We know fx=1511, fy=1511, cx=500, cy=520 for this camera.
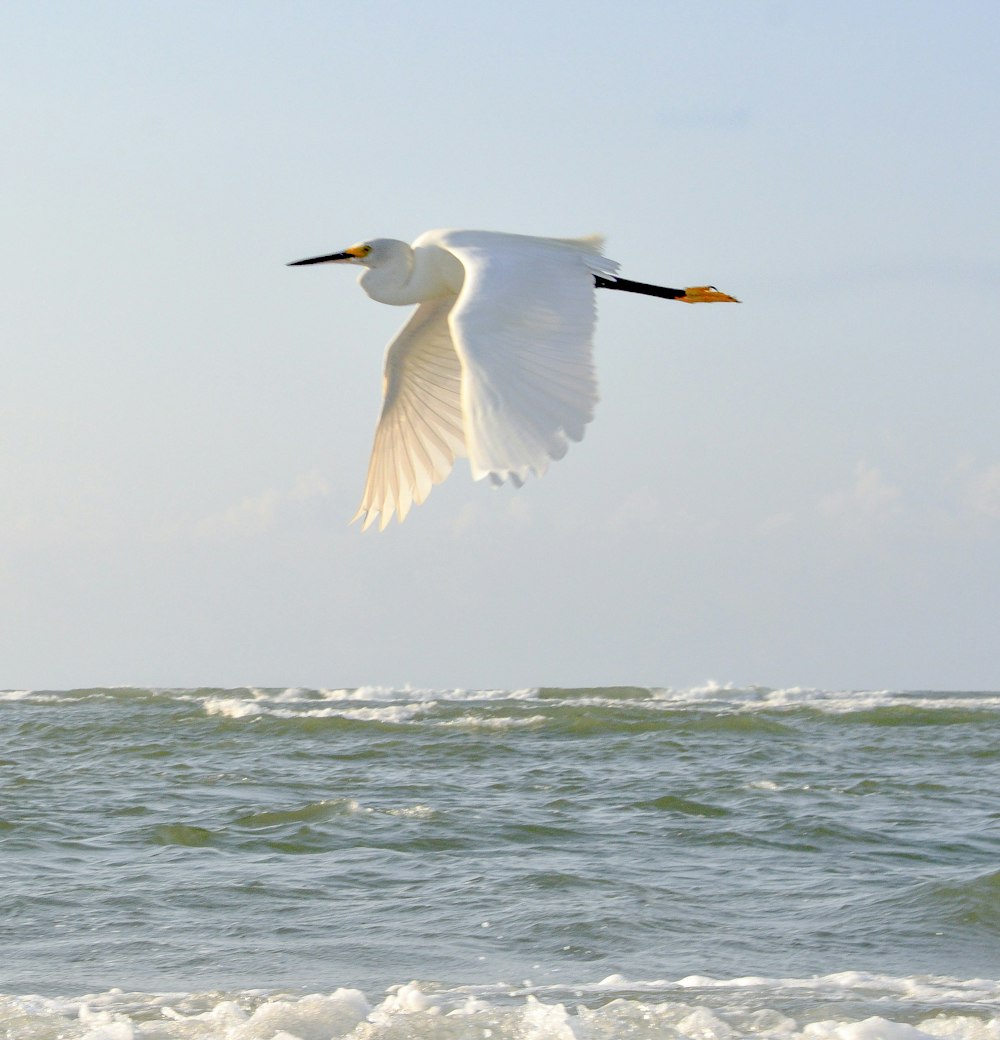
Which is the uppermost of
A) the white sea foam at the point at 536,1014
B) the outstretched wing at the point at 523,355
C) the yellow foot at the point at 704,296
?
the yellow foot at the point at 704,296

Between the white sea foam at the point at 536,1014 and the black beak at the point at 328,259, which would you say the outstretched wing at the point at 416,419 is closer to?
the black beak at the point at 328,259

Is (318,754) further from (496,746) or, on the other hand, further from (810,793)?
(810,793)

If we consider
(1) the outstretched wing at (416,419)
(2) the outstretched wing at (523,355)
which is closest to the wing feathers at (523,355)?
(2) the outstretched wing at (523,355)

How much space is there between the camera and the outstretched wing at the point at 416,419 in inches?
178

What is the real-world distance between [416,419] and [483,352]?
5.10ft

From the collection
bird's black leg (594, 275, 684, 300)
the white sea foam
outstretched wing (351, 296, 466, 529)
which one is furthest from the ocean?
bird's black leg (594, 275, 684, 300)

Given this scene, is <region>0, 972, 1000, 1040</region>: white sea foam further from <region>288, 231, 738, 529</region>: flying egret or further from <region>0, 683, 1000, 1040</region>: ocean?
<region>288, 231, 738, 529</region>: flying egret

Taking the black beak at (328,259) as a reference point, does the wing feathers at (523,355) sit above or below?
below

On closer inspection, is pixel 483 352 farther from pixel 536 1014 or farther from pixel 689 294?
pixel 536 1014

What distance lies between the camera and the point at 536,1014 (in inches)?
217

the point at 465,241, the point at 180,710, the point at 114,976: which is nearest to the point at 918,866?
the point at 114,976

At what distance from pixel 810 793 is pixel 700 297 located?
736 centimetres

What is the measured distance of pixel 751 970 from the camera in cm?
625

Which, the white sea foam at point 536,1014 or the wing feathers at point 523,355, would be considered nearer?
the wing feathers at point 523,355
